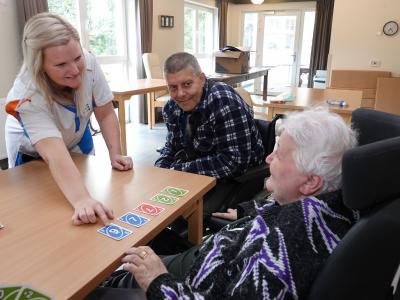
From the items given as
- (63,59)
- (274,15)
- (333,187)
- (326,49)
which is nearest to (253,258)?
(333,187)

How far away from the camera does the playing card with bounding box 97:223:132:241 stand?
95 centimetres

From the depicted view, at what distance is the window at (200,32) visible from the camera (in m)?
7.05

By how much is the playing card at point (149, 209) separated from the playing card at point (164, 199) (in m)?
0.04

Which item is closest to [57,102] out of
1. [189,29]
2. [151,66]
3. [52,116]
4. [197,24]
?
[52,116]

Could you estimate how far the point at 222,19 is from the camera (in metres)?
7.94

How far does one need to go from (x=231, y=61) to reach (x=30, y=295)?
4561 mm

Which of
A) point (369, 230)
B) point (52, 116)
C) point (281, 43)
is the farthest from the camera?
point (281, 43)

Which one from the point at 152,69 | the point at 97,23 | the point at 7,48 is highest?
the point at 97,23

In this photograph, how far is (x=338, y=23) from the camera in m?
5.67

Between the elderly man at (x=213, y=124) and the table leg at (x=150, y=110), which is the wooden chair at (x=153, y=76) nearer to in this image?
the table leg at (x=150, y=110)

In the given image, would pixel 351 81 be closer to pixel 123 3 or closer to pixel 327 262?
pixel 123 3

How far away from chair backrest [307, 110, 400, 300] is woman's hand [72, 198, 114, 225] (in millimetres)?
629

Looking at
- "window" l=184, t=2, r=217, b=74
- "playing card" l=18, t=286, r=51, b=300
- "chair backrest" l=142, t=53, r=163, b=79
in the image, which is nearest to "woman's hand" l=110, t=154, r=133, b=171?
"playing card" l=18, t=286, r=51, b=300

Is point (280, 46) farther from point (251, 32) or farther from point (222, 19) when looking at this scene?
point (222, 19)
